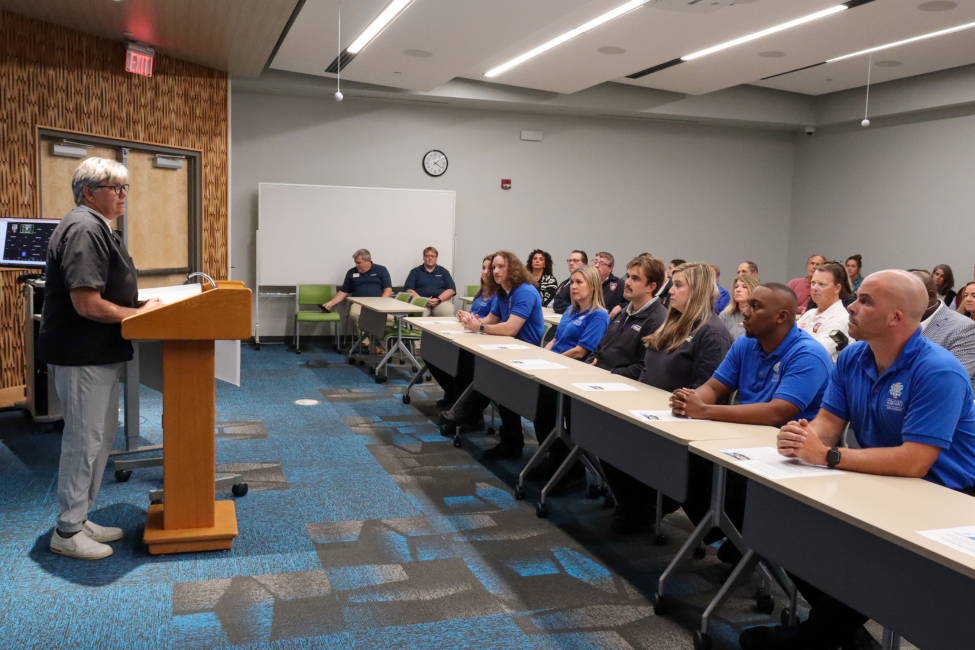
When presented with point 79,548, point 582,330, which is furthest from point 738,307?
point 79,548

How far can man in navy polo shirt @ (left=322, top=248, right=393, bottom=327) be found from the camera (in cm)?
888

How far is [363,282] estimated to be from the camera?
29.4ft

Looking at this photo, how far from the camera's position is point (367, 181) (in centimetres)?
966

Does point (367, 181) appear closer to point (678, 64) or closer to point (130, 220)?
point (130, 220)

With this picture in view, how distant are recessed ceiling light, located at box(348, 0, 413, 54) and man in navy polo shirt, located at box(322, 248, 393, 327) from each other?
250 centimetres

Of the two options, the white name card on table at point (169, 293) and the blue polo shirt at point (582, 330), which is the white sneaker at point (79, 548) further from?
the blue polo shirt at point (582, 330)

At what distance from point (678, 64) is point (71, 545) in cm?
724

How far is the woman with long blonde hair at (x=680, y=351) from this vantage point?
341 cm

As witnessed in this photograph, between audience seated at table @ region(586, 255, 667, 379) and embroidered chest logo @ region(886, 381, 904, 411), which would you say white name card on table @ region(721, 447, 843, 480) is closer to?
embroidered chest logo @ region(886, 381, 904, 411)

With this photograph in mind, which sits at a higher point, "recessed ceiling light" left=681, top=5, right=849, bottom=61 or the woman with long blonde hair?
"recessed ceiling light" left=681, top=5, right=849, bottom=61

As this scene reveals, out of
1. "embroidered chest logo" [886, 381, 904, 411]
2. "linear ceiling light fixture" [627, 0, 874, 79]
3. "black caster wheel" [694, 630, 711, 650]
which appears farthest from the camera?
"linear ceiling light fixture" [627, 0, 874, 79]

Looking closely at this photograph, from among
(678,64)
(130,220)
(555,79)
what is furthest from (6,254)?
(678,64)

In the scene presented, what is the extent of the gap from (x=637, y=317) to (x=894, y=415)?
191 centimetres

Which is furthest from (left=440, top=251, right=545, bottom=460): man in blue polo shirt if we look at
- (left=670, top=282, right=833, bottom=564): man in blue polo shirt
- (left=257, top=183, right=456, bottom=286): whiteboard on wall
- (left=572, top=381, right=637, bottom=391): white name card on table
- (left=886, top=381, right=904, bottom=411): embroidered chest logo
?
(left=257, top=183, right=456, bottom=286): whiteboard on wall
